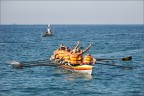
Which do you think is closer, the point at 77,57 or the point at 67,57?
the point at 77,57

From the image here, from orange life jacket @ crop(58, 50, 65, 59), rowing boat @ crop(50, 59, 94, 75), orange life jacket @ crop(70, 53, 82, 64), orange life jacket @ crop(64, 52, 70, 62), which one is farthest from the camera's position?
orange life jacket @ crop(58, 50, 65, 59)

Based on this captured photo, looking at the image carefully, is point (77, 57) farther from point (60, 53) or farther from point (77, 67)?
point (60, 53)

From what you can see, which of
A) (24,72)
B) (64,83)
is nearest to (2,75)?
(24,72)

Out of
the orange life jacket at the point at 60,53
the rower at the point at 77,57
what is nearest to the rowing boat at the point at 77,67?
the rower at the point at 77,57

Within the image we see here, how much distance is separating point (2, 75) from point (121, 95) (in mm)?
15271

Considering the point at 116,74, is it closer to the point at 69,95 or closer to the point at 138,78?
the point at 138,78

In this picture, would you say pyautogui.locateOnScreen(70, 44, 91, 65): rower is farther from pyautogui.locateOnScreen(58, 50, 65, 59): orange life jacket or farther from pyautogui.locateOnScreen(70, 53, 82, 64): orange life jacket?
pyautogui.locateOnScreen(58, 50, 65, 59): orange life jacket

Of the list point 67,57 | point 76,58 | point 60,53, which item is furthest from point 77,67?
point 60,53

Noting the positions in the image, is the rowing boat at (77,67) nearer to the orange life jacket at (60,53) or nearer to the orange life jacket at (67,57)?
the orange life jacket at (67,57)

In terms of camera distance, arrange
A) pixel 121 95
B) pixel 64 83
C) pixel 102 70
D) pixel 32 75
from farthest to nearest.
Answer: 1. pixel 102 70
2. pixel 32 75
3. pixel 64 83
4. pixel 121 95

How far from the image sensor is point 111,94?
33250 mm

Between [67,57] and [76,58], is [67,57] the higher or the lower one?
the higher one

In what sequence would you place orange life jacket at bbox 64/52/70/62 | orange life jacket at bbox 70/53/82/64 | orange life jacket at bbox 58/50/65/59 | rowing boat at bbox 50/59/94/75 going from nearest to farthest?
rowing boat at bbox 50/59/94/75 < orange life jacket at bbox 70/53/82/64 < orange life jacket at bbox 64/52/70/62 < orange life jacket at bbox 58/50/65/59

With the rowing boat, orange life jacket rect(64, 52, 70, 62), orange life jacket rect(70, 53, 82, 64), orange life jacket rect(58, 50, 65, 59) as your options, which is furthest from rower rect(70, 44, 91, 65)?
orange life jacket rect(58, 50, 65, 59)
